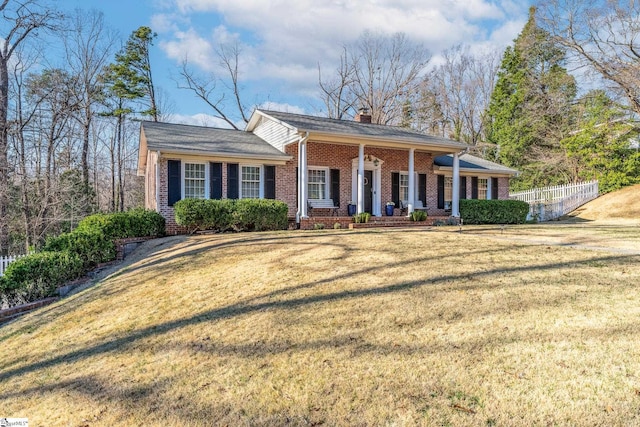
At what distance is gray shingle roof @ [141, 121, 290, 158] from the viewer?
1304cm

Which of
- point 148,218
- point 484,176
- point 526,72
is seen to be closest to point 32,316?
point 148,218

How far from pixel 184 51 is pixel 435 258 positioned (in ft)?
99.6

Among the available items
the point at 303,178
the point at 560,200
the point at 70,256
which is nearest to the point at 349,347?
the point at 70,256

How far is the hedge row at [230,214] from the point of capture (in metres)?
11.9

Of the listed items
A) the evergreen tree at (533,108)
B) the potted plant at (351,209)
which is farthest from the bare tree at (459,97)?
the potted plant at (351,209)

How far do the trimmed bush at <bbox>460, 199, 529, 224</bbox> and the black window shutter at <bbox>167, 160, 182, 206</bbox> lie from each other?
1150cm

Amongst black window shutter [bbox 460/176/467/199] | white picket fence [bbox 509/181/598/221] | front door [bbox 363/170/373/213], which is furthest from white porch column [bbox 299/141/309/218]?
white picket fence [bbox 509/181/598/221]

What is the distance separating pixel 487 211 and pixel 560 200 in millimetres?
8211

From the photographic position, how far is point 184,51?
3039cm

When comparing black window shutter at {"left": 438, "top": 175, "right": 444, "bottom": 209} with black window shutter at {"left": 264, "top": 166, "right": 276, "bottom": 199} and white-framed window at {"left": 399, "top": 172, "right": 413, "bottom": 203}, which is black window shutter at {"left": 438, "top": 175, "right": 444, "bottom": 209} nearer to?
white-framed window at {"left": 399, "top": 172, "right": 413, "bottom": 203}

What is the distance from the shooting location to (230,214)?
40.4 feet

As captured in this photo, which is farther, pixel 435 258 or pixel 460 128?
pixel 460 128

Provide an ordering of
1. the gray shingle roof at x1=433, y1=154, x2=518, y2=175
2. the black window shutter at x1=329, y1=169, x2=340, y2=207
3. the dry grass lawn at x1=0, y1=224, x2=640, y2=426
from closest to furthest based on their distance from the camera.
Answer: the dry grass lawn at x1=0, y1=224, x2=640, y2=426
the black window shutter at x1=329, y1=169, x2=340, y2=207
the gray shingle roof at x1=433, y1=154, x2=518, y2=175

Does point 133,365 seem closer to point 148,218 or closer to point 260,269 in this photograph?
point 260,269
